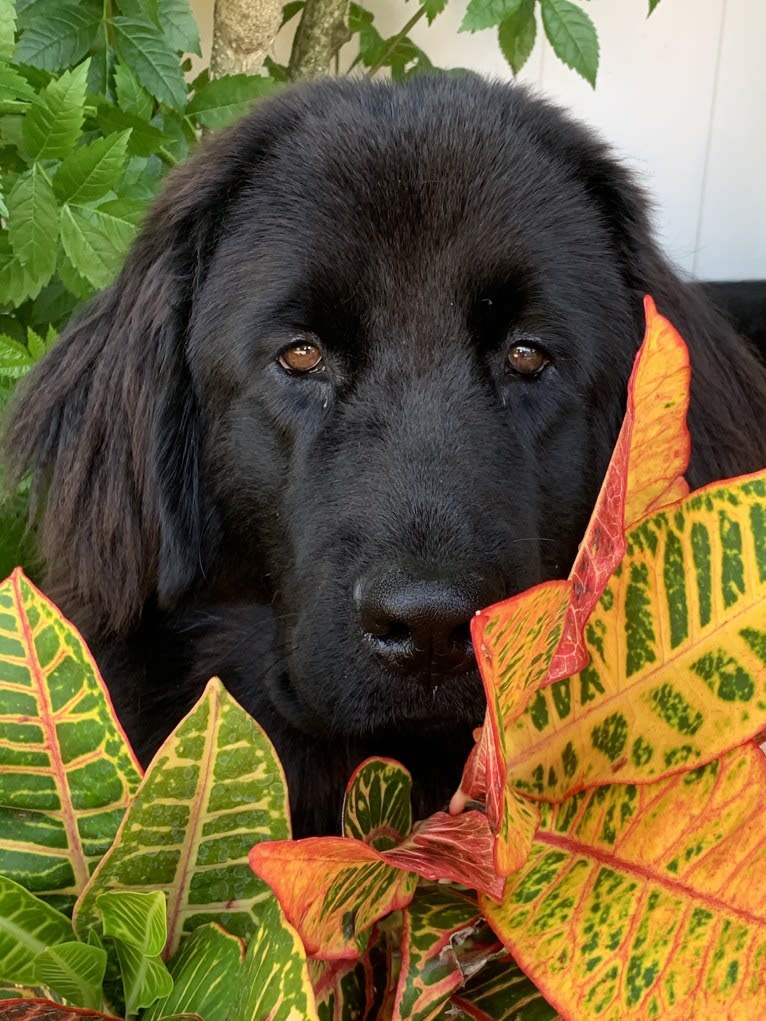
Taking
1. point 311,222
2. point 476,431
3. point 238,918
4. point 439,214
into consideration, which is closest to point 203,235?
point 311,222

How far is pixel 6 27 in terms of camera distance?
1.20m

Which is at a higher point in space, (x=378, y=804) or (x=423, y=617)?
(x=378, y=804)

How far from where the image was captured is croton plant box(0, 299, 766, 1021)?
24 cm

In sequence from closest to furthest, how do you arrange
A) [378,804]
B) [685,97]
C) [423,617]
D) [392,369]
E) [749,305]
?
1. [378,804]
2. [423,617]
3. [392,369]
4. [749,305]
5. [685,97]

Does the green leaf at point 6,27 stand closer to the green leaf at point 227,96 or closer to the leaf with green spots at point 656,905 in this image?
the green leaf at point 227,96

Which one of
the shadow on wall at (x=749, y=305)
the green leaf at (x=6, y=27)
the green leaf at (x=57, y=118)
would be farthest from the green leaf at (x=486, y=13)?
the shadow on wall at (x=749, y=305)

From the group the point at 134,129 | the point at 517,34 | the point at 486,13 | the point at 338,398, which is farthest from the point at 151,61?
the point at 338,398

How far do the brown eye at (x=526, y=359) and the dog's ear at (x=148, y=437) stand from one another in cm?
37

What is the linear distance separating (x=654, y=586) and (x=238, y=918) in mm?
165

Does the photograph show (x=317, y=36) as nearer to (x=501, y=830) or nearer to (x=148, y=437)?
(x=148, y=437)

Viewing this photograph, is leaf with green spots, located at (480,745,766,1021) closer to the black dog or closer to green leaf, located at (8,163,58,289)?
the black dog

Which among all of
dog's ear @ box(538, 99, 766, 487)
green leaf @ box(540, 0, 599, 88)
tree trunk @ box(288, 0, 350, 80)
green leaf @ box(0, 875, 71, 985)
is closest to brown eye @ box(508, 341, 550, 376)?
dog's ear @ box(538, 99, 766, 487)

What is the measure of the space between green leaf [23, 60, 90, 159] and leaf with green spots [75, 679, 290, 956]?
1.22 meters

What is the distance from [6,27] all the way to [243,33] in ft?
2.64
